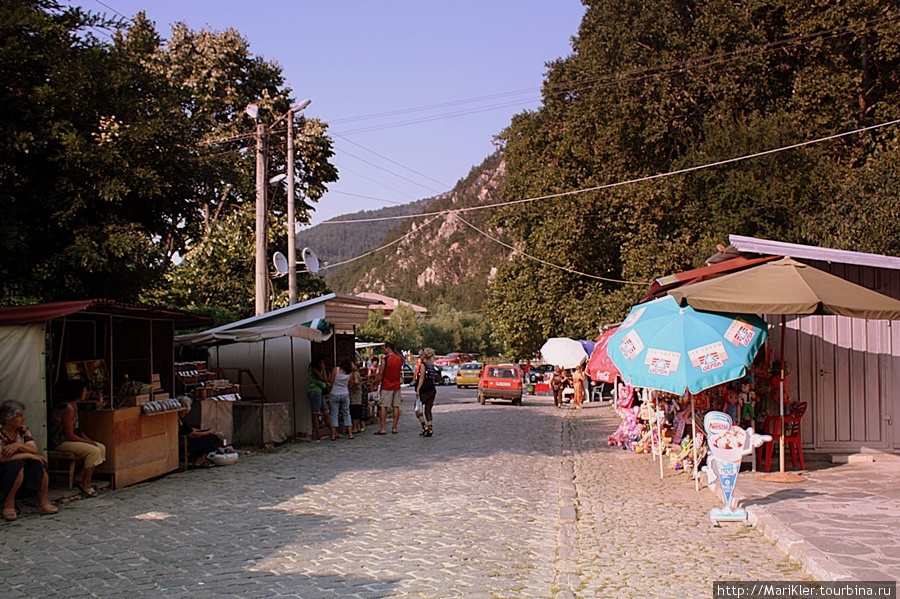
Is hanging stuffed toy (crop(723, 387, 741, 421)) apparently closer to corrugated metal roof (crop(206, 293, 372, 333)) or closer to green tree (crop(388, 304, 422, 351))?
corrugated metal roof (crop(206, 293, 372, 333))

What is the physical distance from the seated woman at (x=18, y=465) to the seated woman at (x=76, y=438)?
0.92 meters

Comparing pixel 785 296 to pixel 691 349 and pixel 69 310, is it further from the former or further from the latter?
pixel 69 310

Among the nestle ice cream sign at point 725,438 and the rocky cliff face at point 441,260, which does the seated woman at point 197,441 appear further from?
the rocky cliff face at point 441,260

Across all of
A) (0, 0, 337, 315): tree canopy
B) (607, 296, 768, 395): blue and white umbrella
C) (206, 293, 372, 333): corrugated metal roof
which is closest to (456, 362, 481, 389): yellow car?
(206, 293, 372, 333): corrugated metal roof

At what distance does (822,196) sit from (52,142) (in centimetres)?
2475

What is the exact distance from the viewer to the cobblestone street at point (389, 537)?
664cm

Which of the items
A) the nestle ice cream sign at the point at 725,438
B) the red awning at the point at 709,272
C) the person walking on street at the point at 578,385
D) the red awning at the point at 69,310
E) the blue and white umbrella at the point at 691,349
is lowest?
the person walking on street at the point at 578,385

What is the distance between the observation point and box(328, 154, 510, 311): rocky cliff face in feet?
435

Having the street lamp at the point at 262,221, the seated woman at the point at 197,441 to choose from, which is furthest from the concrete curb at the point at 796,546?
the street lamp at the point at 262,221

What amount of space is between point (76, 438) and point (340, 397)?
7375 mm

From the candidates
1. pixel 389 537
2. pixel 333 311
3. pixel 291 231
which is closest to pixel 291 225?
pixel 291 231

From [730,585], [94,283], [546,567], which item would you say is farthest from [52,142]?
[730,585]

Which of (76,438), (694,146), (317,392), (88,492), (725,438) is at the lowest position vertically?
(88,492)

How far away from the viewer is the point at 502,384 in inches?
1275
